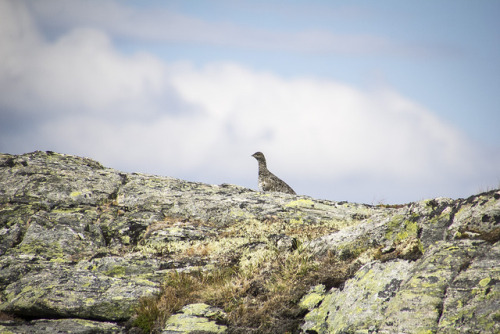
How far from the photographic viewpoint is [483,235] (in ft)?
23.9

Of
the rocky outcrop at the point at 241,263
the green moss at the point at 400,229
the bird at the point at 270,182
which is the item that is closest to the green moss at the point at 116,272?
the rocky outcrop at the point at 241,263

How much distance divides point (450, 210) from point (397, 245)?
144cm

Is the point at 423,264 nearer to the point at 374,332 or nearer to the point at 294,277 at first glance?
the point at 374,332

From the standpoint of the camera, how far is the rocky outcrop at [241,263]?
258 inches

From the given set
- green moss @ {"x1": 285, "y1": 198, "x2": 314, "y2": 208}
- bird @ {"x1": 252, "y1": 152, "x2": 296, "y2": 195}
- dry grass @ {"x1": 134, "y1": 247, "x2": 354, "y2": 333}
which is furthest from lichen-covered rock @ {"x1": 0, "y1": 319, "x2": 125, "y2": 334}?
bird @ {"x1": 252, "y1": 152, "x2": 296, "y2": 195}

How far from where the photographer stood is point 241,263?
10.7 meters

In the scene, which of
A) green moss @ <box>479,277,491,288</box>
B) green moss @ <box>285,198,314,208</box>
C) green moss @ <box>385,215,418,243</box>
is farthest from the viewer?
green moss @ <box>285,198,314,208</box>

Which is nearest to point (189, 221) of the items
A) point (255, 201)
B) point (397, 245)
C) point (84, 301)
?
point (255, 201)

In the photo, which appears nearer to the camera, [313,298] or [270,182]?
[313,298]

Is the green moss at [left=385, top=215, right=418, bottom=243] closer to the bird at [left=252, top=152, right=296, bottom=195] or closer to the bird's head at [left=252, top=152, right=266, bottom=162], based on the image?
the bird at [left=252, top=152, right=296, bottom=195]

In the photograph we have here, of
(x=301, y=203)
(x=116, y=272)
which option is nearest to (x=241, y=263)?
(x=116, y=272)

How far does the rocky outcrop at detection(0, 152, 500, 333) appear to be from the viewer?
21.5 feet

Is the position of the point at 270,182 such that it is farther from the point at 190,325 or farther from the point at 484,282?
the point at 484,282

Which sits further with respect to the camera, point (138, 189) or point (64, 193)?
point (138, 189)
